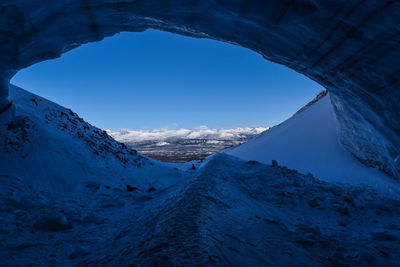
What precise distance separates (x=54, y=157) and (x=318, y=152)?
44.1 feet

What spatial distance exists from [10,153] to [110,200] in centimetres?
297

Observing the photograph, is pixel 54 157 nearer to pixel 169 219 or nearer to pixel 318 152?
pixel 169 219

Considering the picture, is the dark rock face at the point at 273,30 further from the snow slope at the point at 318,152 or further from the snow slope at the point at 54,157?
the snow slope at the point at 318,152

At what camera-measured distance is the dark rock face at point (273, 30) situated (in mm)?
3305

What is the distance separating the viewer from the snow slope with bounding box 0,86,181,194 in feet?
16.6

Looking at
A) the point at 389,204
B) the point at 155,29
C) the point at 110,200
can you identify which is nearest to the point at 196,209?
the point at 110,200

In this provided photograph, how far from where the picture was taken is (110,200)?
5148 millimetres

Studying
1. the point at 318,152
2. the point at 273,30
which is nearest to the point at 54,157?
the point at 273,30

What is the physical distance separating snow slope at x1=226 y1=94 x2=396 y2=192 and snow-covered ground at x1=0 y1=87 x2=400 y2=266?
8.97 feet

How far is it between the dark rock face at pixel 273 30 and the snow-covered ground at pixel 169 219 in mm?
1911

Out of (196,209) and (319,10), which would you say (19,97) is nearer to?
(196,209)

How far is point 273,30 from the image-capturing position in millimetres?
4297

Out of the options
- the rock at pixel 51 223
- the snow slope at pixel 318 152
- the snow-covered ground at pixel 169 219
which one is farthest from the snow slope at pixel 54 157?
the snow slope at pixel 318 152

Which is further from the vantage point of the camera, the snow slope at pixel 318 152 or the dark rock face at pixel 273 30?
the snow slope at pixel 318 152
